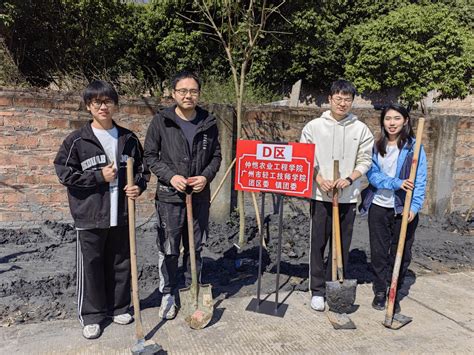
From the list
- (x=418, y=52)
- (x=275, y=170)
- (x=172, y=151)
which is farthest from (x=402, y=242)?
(x=418, y=52)

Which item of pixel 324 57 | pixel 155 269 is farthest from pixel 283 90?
pixel 155 269

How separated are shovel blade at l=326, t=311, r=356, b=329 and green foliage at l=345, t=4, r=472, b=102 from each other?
17.6m

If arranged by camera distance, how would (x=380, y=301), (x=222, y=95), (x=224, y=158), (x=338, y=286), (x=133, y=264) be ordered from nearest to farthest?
(x=133, y=264) → (x=338, y=286) → (x=380, y=301) → (x=224, y=158) → (x=222, y=95)

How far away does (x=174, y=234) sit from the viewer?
3.22 metres

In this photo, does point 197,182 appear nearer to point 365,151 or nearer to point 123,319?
point 123,319

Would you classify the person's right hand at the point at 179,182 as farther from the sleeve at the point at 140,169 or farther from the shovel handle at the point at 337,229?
the shovel handle at the point at 337,229

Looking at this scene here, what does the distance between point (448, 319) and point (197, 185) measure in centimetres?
246

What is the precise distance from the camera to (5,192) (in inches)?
199

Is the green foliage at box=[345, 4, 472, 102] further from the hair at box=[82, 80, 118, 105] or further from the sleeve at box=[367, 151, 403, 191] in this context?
the hair at box=[82, 80, 118, 105]

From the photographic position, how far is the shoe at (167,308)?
3320 mm

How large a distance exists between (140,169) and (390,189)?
6.66 feet

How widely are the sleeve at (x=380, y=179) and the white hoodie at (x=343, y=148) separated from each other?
10cm

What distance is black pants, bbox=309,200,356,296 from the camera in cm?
348

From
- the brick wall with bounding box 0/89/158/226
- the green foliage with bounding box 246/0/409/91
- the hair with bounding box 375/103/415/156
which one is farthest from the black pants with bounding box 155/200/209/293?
the green foliage with bounding box 246/0/409/91
